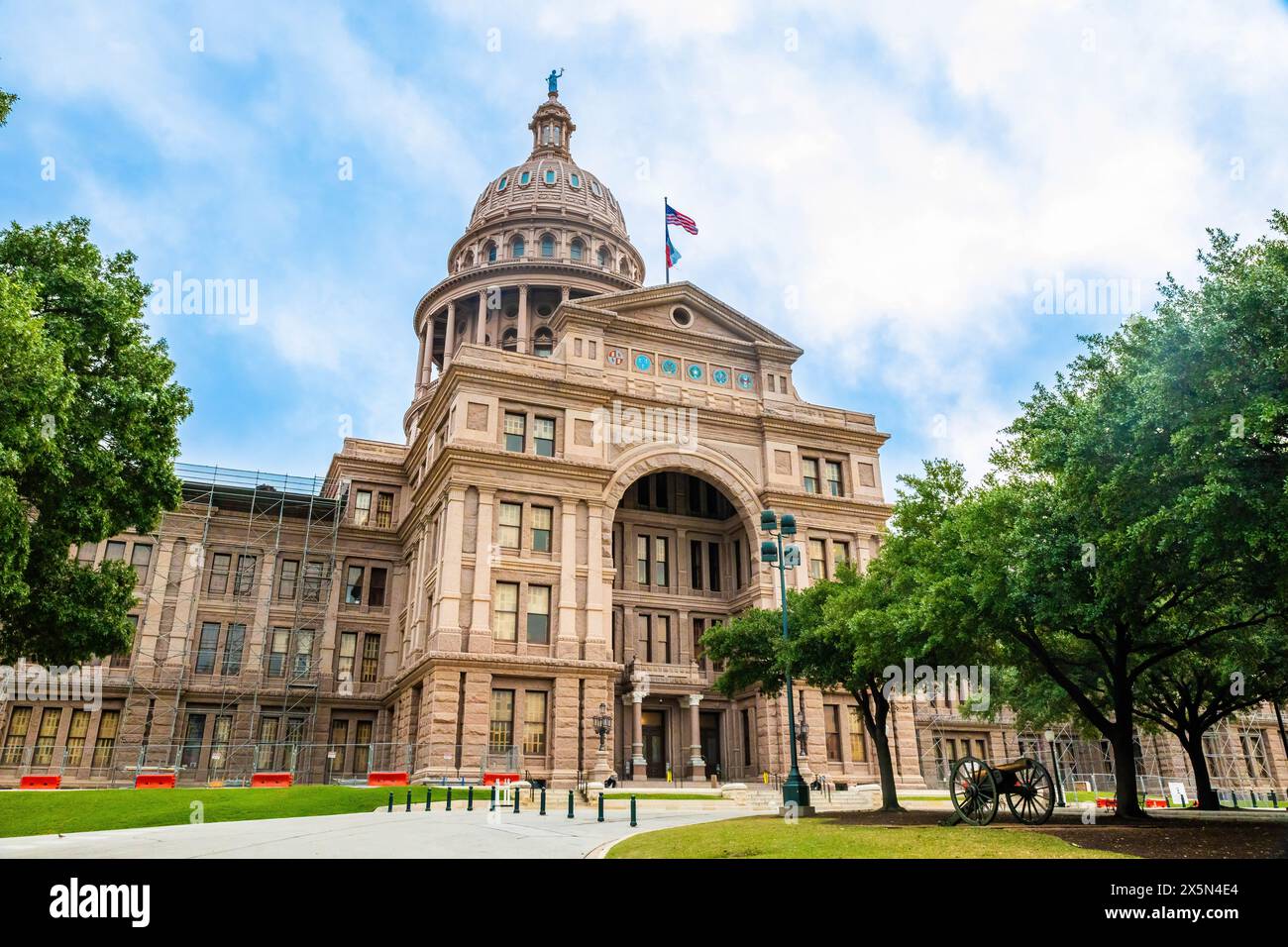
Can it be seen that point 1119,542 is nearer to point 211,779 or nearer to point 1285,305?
point 1285,305

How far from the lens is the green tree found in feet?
61.3

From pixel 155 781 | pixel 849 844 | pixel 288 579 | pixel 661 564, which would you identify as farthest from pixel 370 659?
pixel 849 844

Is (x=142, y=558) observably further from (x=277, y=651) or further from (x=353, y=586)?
(x=353, y=586)

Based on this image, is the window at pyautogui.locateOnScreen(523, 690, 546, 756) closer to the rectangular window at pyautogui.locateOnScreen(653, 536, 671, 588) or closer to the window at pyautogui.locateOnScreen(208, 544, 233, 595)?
the rectangular window at pyautogui.locateOnScreen(653, 536, 671, 588)

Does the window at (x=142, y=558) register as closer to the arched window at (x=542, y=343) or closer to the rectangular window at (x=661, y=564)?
the rectangular window at (x=661, y=564)

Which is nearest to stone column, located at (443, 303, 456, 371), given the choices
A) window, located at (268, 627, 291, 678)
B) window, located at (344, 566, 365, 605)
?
window, located at (344, 566, 365, 605)

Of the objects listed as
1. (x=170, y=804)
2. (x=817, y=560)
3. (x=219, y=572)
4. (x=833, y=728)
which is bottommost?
(x=170, y=804)

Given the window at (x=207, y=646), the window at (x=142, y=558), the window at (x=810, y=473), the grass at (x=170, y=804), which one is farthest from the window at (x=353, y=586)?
the window at (x=810, y=473)

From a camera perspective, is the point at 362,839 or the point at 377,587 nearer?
the point at 362,839

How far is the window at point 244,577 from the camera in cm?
4888

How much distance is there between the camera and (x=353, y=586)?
5000 centimetres

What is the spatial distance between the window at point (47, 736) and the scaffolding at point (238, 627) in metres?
3.05

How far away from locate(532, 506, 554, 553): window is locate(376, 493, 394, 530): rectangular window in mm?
15018

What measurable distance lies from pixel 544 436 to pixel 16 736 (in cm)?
2928
